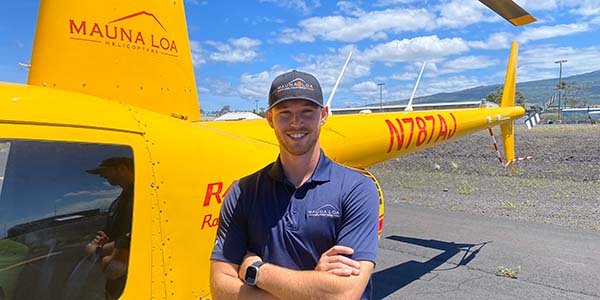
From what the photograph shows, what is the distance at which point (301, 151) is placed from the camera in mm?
1805

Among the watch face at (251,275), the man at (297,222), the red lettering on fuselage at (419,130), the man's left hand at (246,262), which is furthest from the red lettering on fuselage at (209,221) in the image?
the red lettering on fuselage at (419,130)

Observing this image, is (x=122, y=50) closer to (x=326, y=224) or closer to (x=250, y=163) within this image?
(x=250, y=163)

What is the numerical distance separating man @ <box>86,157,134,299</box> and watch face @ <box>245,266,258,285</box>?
2.29 ft

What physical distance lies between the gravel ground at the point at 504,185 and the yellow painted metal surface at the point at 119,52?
287 inches

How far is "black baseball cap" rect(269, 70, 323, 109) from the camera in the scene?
1762 millimetres

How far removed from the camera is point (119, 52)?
280 cm

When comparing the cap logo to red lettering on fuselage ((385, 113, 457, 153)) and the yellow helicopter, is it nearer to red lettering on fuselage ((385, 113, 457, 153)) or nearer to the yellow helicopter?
the yellow helicopter

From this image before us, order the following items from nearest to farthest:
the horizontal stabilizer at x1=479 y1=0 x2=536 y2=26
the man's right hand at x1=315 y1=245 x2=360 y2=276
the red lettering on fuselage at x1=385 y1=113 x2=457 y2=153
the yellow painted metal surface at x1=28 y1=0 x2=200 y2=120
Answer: the man's right hand at x1=315 y1=245 x2=360 y2=276 < the yellow painted metal surface at x1=28 y1=0 x2=200 y2=120 < the horizontal stabilizer at x1=479 y1=0 x2=536 y2=26 < the red lettering on fuselage at x1=385 y1=113 x2=457 y2=153

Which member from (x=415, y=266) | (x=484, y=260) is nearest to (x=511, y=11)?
(x=484, y=260)

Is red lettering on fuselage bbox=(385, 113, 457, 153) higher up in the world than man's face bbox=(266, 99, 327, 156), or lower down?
lower down

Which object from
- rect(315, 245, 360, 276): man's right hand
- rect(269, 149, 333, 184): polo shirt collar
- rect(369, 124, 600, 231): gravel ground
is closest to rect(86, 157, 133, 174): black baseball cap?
rect(269, 149, 333, 184): polo shirt collar

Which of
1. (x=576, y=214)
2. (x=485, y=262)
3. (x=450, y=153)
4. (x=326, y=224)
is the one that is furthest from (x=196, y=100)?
(x=450, y=153)

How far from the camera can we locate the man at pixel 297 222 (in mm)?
1632

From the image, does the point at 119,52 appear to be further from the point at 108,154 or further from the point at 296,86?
the point at 296,86
